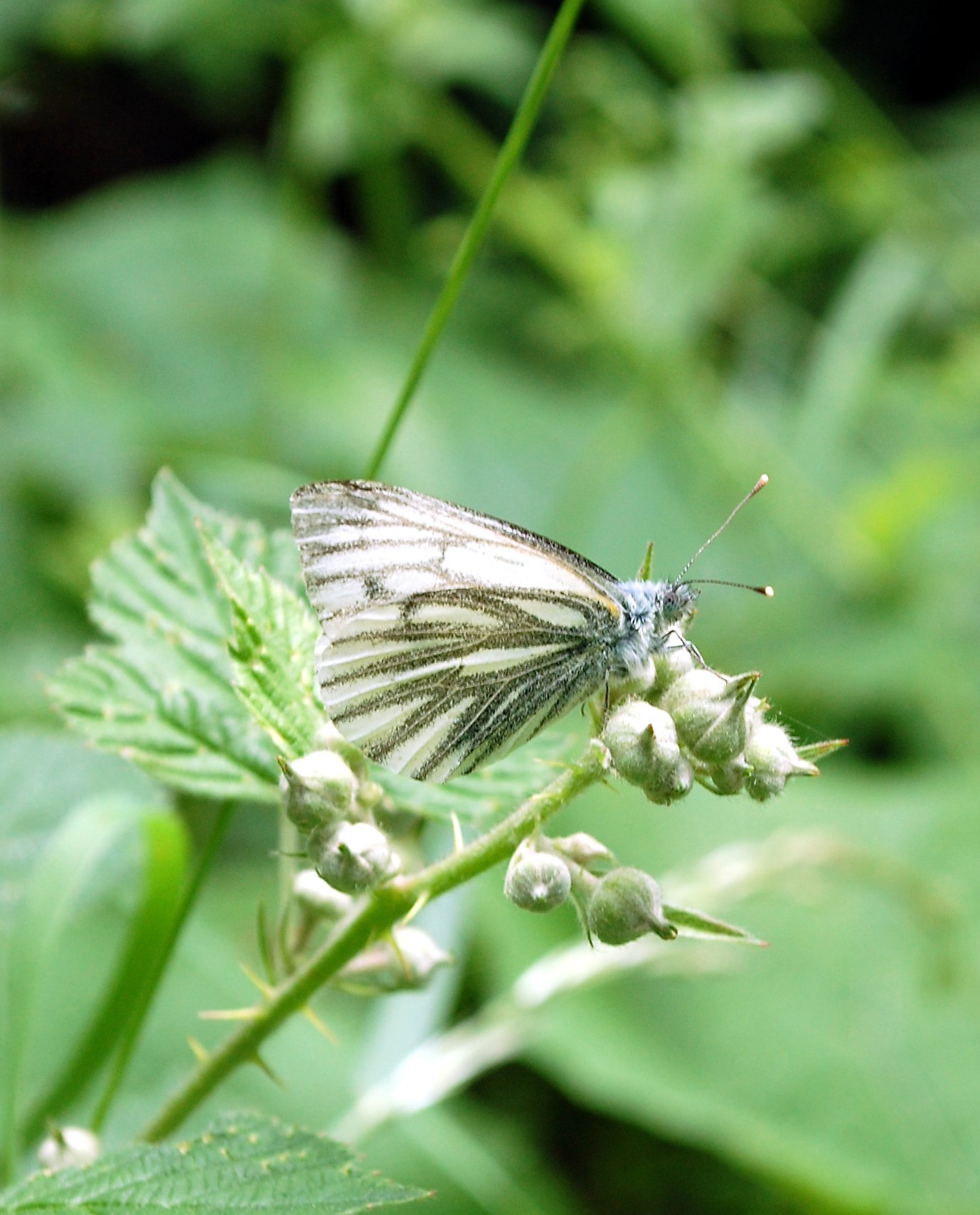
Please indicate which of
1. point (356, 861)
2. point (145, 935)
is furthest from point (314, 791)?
point (145, 935)

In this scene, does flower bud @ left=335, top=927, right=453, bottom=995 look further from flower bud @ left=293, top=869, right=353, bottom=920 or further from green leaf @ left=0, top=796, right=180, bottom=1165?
green leaf @ left=0, top=796, right=180, bottom=1165

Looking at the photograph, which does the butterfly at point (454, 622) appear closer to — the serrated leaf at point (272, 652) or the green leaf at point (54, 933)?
the serrated leaf at point (272, 652)

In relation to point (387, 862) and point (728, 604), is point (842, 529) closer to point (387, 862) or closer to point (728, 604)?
point (728, 604)

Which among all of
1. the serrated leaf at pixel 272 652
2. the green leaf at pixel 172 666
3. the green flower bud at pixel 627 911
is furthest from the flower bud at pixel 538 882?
the green leaf at pixel 172 666

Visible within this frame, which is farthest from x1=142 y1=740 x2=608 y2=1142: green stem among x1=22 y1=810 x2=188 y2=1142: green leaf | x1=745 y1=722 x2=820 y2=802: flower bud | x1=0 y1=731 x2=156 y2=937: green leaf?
x1=0 y1=731 x2=156 y2=937: green leaf

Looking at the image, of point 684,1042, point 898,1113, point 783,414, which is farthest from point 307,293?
point 898,1113

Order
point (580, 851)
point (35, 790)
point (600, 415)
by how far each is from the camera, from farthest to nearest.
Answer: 1. point (600, 415)
2. point (35, 790)
3. point (580, 851)

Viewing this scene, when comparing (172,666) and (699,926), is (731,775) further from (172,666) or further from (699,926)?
(172,666)
